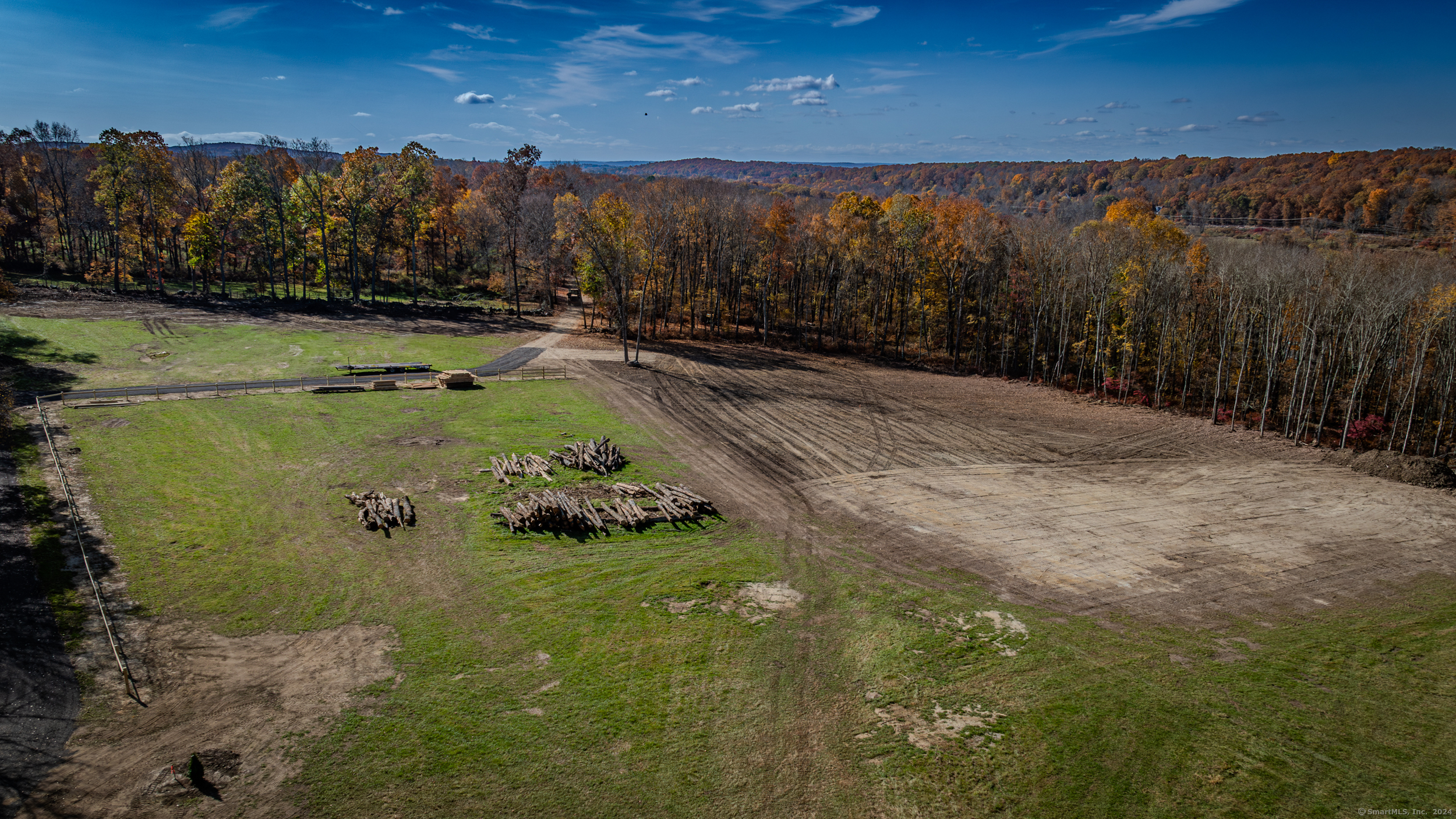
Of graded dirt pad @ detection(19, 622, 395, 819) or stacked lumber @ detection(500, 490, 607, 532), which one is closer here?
graded dirt pad @ detection(19, 622, 395, 819)

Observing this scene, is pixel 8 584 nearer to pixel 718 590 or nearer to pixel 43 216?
pixel 718 590

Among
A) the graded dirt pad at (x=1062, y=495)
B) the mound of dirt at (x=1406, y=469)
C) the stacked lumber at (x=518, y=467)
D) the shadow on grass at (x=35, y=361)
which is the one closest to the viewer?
the graded dirt pad at (x=1062, y=495)

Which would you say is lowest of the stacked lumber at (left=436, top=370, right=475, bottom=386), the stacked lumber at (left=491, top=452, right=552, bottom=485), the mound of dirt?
the stacked lumber at (left=491, top=452, right=552, bottom=485)

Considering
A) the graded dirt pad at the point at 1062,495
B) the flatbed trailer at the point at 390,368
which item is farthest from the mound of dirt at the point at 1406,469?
the flatbed trailer at the point at 390,368

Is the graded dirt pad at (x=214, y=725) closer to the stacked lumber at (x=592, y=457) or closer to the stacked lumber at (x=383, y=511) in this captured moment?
the stacked lumber at (x=383, y=511)

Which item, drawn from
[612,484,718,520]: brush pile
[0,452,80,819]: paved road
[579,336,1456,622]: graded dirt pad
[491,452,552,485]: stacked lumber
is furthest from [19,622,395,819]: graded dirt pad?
[579,336,1456,622]: graded dirt pad

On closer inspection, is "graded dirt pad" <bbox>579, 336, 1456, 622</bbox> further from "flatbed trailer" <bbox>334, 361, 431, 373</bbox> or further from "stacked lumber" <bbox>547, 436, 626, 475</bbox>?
"flatbed trailer" <bbox>334, 361, 431, 373</bbox>
